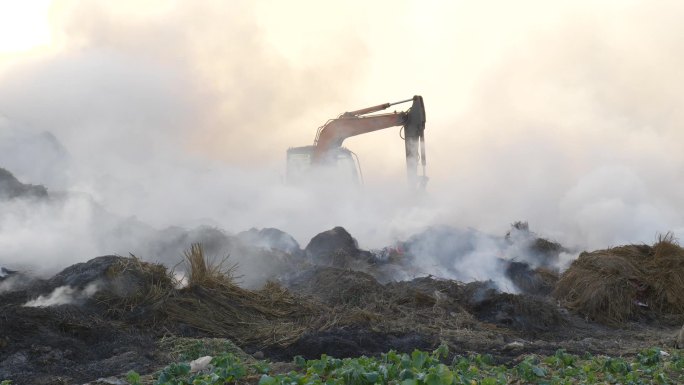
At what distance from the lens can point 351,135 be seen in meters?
25.9

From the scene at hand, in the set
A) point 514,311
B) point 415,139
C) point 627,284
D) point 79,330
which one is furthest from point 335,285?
point 415,139

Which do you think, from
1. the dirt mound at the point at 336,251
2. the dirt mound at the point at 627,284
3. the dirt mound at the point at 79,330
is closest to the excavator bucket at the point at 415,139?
the dirt mound at the point at 336,251

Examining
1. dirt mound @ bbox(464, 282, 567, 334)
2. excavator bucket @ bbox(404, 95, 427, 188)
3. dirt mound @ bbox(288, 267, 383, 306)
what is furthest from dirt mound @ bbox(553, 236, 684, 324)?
excavator bucket @ bbox(404, 95, 427, 188)

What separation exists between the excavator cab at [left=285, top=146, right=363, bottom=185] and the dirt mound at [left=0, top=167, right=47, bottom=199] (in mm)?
10309

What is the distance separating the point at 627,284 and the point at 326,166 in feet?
46.3

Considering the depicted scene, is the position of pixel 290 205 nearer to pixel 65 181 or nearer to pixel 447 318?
pixel 65 181

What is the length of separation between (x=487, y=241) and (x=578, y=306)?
6547 millimetres

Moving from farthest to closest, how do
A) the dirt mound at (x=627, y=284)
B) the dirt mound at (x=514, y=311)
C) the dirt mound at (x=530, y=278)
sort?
the dirt mound at (x=530, y=278) → the dirt mound at (x=627, y=284) → the dirt mound at (x=514, y=311)

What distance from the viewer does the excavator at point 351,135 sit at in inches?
986

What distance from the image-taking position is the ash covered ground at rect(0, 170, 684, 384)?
8250mm

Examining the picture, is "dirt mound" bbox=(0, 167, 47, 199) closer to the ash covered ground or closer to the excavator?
the ash covered ground

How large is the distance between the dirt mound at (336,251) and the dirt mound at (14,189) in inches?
260

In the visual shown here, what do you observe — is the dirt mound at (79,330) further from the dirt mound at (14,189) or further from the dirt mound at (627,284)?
the dirt mound at (627,284)

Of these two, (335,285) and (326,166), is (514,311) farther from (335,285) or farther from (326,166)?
(326,166)
